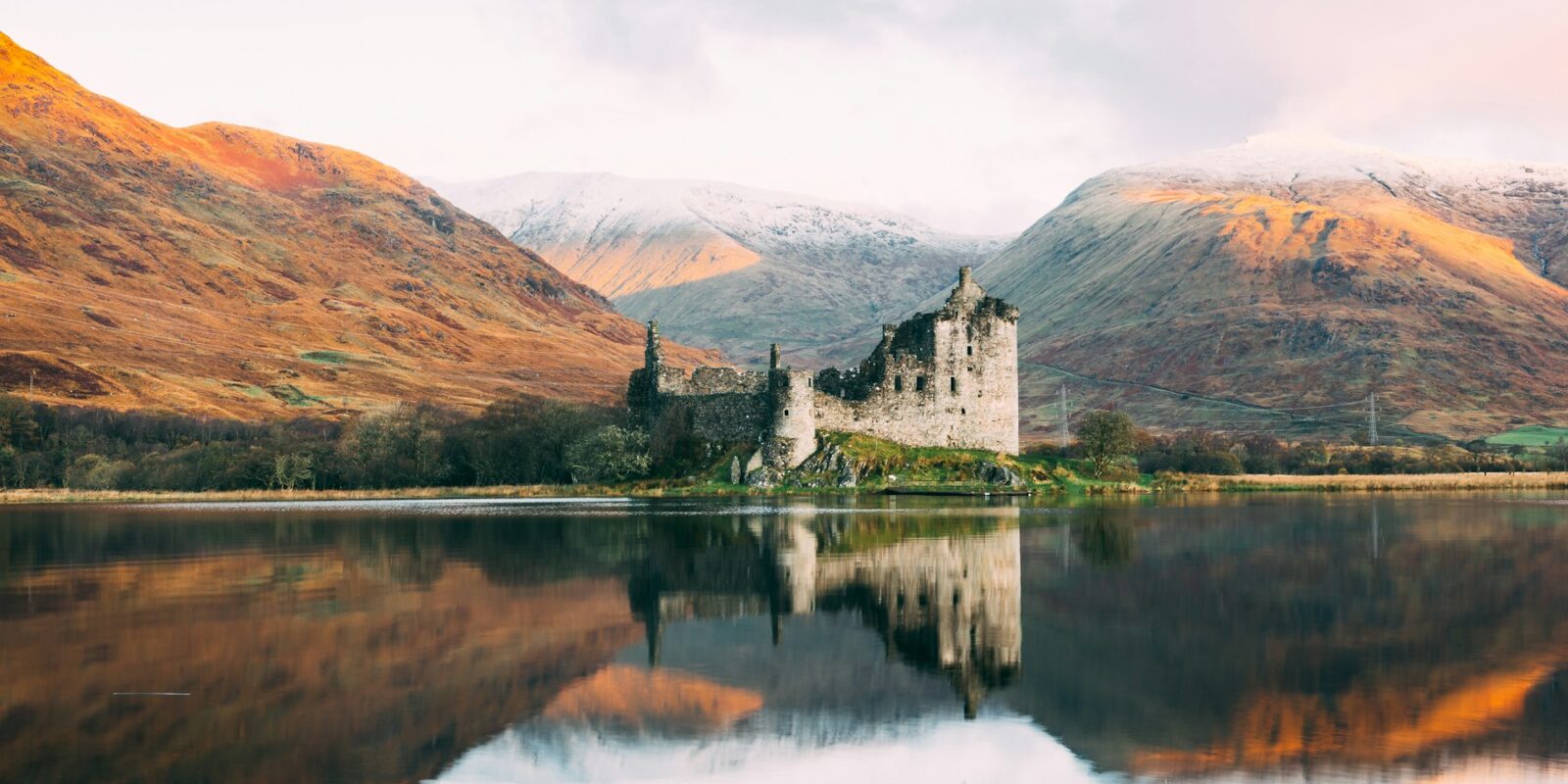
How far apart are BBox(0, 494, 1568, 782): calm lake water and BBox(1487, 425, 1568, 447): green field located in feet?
346

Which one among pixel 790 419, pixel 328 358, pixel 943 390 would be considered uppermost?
pixel 328 358

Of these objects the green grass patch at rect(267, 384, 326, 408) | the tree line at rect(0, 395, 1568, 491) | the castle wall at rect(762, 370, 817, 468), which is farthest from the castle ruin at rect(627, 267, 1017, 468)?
the green grass patch at rect(267, 384, 326, 408)

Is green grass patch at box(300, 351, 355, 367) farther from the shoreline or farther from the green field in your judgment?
the green field

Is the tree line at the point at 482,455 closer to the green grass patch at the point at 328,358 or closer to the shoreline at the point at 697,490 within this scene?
the shoreline at the point at 697,490

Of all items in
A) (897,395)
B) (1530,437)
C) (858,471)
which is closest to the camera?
(858,471)

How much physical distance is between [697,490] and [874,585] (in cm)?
3969

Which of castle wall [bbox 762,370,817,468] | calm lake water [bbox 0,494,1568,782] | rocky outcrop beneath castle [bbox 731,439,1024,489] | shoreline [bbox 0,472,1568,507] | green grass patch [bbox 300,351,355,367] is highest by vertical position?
green grass patch [bbox 300,351,355,367]

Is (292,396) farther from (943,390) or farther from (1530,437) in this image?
(1530,437)

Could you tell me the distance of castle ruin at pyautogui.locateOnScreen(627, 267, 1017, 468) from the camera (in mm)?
62688

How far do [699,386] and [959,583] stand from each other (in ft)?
148

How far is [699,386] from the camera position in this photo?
68.9m

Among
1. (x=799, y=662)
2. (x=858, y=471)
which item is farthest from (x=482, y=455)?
(x=799, y=662)

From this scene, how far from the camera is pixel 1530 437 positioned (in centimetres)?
13088

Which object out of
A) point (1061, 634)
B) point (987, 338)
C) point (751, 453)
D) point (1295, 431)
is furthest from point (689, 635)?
Answer: point (1295, 431)
